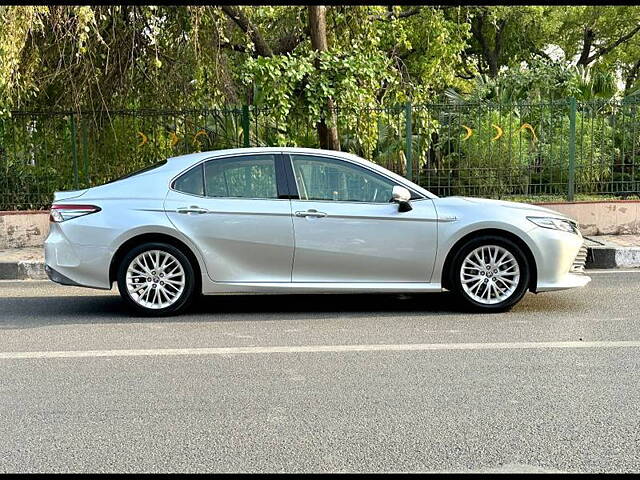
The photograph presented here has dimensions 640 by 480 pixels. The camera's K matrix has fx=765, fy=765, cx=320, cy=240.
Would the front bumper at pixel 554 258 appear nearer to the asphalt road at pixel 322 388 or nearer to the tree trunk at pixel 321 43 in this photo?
the asphalt road at pixel 322 388

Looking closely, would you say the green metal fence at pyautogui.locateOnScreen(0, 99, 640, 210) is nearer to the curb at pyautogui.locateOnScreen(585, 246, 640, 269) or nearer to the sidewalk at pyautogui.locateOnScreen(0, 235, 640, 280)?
the sidewalk at pyautogui.locateOnScreen(0, 235, 640, 280)

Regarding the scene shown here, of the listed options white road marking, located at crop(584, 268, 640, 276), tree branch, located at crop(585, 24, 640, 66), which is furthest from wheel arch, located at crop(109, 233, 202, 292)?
tree branch, located at crop(585, 24, 640, 66)

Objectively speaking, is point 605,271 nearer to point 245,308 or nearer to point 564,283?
point 564,283

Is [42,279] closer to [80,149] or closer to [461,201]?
[80,149]

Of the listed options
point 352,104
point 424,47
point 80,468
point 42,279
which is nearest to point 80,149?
point 42,279

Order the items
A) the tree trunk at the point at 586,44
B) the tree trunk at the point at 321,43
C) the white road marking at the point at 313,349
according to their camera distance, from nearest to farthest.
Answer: the white road marking at the point at 313,349 < the tree trunk at the point at 321,43 < the tree trunk at the point at 586,44

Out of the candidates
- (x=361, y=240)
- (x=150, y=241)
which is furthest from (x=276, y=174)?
(x=150, y=241)

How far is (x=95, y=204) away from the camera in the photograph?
709cm

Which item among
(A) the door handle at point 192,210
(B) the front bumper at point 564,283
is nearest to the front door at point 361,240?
(A) the door handle at point 192,210

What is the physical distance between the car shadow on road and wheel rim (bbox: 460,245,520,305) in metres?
0.24

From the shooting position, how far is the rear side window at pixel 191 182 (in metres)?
7.18

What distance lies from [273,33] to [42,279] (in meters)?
9.87

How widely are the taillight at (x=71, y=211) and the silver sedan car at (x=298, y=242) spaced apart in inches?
0.4

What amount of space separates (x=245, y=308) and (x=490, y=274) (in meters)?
2.41
